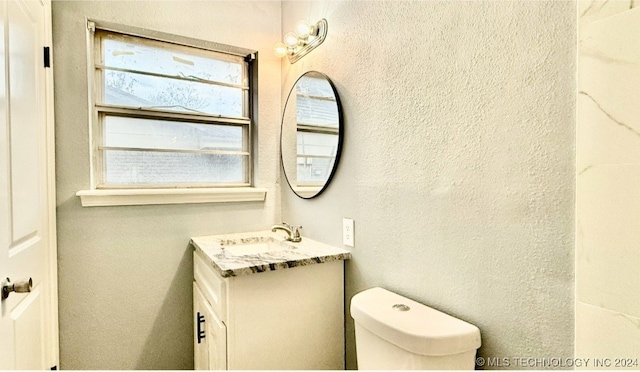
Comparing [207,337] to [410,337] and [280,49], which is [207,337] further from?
[280,49]

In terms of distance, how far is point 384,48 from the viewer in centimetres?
121

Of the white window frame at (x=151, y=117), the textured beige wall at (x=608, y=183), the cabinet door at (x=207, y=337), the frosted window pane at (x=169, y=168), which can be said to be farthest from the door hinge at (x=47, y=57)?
the textured beige wall at (x=608, y=183)

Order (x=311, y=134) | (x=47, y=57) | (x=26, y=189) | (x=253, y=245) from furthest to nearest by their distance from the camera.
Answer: (x=253, y=245) < (x=311, y=134) < (x=47, y=57) < (x=26, y=189)

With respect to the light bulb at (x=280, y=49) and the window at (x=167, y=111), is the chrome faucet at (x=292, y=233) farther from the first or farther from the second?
the light bulb at (x=280, y=49)

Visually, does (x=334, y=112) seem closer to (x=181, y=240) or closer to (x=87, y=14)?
(x=181, y=240)

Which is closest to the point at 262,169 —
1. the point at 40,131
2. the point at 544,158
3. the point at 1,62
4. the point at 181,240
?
the point at 181,240

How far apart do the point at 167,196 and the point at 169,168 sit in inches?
7.4

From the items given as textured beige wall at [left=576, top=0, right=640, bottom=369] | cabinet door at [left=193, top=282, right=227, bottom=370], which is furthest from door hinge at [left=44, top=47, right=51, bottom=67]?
textured beige wall at [left=576, top=0, right=640, bottom=369]

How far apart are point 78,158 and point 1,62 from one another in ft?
2.21

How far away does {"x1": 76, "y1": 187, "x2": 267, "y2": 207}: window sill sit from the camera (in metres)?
1.53

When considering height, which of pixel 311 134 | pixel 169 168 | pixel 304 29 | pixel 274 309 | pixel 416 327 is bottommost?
pixel 274 309

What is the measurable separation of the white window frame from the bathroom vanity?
36 centimetres

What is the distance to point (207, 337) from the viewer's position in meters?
1.44

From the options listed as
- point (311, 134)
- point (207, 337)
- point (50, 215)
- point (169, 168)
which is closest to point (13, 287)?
point (50, 215)
